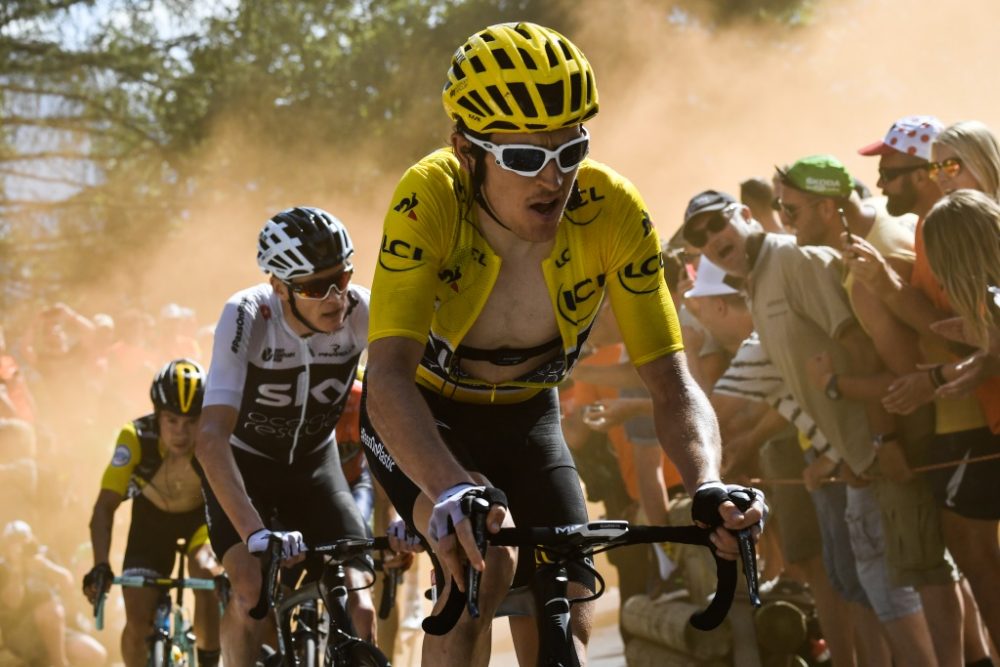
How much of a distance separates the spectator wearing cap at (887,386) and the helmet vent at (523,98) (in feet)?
9.99

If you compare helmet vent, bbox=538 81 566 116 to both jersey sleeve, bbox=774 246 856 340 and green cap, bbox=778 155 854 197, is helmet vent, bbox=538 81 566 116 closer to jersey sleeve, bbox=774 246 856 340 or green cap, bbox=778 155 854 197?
jersey sleeve, bbox=774 246 856 340

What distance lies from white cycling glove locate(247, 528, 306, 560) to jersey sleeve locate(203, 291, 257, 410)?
0.82m

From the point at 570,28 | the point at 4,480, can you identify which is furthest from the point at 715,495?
Result: the point at 570,28

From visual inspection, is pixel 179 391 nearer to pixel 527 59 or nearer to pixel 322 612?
pixel 322 612

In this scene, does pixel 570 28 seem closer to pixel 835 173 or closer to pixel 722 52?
pixel 722 52

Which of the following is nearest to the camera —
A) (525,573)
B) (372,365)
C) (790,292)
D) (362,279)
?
(372,365)

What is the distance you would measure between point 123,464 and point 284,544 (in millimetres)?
3088

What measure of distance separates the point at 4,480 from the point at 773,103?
37.4ft

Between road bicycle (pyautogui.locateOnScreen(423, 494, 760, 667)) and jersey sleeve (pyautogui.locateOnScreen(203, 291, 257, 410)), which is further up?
jersey sleeve (pyautogui.locateOnScreen(203, 291, 257, 410))

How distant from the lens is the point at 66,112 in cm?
1895

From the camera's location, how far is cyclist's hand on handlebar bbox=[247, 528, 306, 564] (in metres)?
5.34

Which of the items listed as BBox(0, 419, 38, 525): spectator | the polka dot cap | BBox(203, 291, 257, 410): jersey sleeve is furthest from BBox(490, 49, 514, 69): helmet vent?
BBox(0, 419, 38, 525): spectator

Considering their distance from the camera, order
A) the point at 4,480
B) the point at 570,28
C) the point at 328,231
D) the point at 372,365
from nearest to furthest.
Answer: the point at 372,365 → the point at 328,231 → the point at 4,480 → the point at 570,28

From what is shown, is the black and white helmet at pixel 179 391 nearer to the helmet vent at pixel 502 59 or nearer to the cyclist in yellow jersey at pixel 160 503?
the cyclist in yellow jersey at pixel 160 503
